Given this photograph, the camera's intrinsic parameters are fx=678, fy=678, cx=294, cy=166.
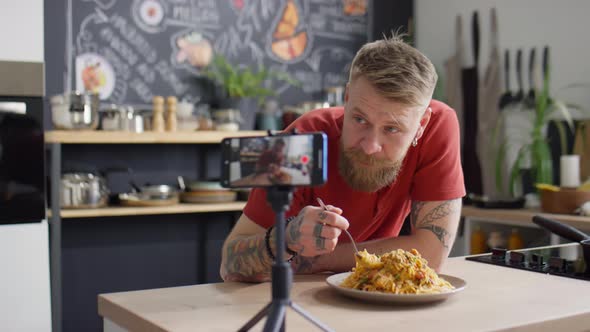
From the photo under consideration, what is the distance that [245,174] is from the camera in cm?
100

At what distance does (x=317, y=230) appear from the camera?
4.25 ft

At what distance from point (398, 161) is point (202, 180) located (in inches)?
90.2

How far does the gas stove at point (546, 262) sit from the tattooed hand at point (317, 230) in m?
0.63

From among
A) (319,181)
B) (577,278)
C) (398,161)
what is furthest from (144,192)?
(319,181)

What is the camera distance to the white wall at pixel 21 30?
2.79 metres

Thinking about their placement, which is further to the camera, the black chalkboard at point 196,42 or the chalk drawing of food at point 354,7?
the chalk drawing of food at point 354,7

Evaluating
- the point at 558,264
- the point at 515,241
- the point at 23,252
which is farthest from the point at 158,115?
the point at 558,264

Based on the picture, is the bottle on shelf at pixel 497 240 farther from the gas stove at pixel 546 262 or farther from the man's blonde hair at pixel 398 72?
the man's blonde hair at pixel 398 72

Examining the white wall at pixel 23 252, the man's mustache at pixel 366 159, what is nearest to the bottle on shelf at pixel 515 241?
the man's mustache at pixel 366 159

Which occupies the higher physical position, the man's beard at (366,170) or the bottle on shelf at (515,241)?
the man's beard at (366,170)

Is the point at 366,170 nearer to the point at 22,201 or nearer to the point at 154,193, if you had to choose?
the point at 22,201

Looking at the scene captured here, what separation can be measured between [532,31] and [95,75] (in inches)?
96.1

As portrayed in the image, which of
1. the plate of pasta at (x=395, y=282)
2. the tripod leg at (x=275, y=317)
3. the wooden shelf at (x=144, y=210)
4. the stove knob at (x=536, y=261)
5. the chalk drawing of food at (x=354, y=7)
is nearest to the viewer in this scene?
the tripod leg at (x=275, y=317)

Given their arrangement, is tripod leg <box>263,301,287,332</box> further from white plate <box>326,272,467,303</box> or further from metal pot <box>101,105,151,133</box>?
metal pot <box>101,105,151,133</box>
